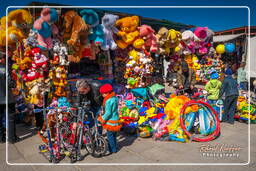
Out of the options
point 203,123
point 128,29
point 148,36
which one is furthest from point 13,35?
point 203,123

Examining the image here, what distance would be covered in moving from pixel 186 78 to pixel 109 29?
125 inches

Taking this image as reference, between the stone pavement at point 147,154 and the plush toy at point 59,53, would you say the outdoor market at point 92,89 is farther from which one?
the stone pavement at point 147,154

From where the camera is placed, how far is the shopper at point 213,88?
18.3ft

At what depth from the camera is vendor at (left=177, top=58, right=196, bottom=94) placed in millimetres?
6957

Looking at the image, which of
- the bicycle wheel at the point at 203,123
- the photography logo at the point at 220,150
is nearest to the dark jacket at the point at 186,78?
the bicycle wheel at the point at 203,123

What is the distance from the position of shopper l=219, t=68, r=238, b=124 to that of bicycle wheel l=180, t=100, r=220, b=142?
1250mm

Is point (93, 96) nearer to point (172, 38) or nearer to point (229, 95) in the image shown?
point (229, 95)

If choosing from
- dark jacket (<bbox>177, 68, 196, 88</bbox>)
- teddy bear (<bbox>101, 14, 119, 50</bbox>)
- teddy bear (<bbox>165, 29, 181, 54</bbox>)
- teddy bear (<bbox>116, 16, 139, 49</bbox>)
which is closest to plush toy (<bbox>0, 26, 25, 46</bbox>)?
teddy bear (<bbox>101, 14, 119, 50</bbox>)

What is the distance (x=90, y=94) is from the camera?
12.7 feet

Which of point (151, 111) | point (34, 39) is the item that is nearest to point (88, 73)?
point (34, 39)

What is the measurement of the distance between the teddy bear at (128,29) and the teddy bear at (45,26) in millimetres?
2000

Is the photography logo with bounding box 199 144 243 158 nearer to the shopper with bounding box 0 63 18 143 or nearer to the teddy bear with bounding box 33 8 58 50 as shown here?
the shopper with bounding box 0 63 18 143

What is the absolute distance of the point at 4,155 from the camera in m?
3.88

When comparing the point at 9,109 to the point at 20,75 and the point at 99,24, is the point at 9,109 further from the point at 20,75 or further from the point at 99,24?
the point at 99,24
